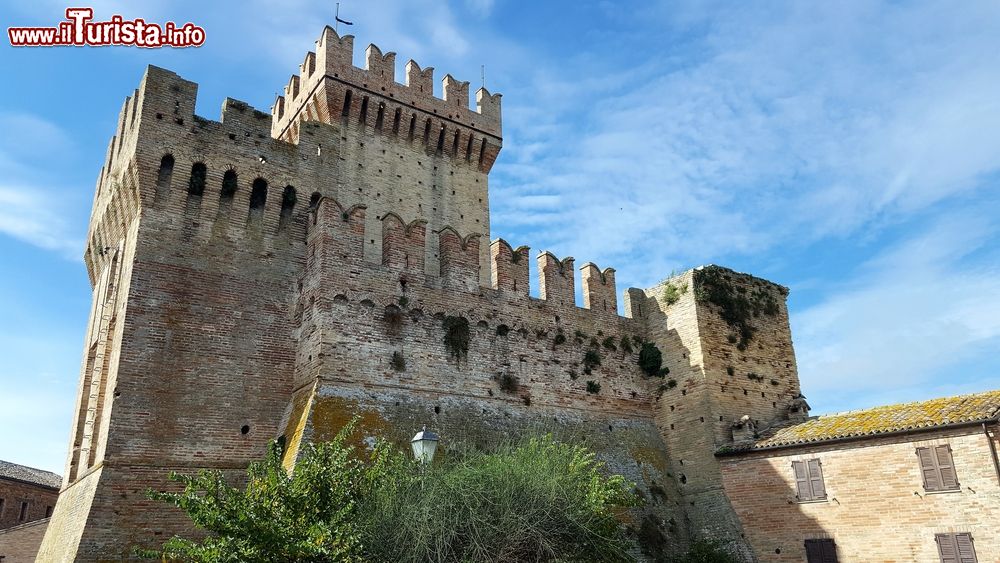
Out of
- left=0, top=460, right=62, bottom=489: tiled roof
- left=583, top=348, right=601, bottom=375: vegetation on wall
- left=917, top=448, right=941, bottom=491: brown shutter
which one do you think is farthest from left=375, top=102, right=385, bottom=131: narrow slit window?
left=0, top=460, right=62, bottom=489: tiled roof

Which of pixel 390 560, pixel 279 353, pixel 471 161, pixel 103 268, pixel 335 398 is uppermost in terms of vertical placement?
pixel 471 161

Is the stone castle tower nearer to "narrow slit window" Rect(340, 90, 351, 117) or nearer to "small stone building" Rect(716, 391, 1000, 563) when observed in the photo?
"small stone building" Rect(716, 391, 1000, 563)

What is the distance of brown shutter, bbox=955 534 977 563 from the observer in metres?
14.1

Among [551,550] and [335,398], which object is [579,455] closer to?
[551,550]

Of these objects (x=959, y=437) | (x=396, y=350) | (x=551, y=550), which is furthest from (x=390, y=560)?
(x=959, y=437)

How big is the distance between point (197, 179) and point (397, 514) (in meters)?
9.21

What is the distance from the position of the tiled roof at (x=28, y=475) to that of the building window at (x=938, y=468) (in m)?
33.2

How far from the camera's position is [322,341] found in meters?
15.3

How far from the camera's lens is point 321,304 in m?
15.6

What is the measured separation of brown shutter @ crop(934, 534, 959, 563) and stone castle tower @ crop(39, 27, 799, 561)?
388cm

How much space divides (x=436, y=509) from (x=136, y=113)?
1132 cm

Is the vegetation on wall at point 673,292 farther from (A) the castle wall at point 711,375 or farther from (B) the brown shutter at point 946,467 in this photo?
(B) the brown shutter at point 946,467

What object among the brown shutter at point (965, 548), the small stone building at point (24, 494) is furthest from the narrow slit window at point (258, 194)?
the small stone building at point (24, 494)

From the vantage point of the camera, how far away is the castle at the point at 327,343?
14727 millimetres
